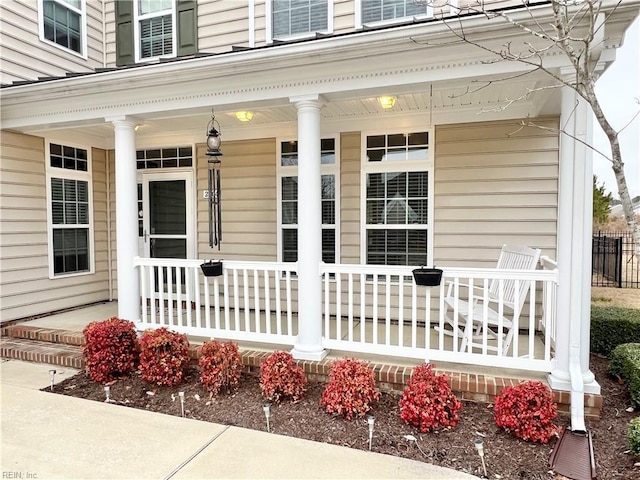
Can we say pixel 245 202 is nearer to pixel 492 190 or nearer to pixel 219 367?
pixel 219 367

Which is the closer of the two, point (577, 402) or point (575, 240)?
point (577, 402)

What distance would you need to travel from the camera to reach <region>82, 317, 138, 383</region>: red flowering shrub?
11.9 ft

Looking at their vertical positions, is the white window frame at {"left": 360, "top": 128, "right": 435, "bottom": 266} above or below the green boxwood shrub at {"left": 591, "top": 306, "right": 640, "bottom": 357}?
above

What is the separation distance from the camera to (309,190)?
3527mm

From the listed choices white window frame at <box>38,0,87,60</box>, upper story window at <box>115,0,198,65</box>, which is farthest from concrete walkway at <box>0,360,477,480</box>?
white window frame at <box>38,0,87,60</box>

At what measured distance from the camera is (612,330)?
404 centimetres

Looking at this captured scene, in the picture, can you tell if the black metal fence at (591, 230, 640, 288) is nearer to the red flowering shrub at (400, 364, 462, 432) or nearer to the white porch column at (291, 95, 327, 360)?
the red flowering shrub at (400, 364, 462, 432)

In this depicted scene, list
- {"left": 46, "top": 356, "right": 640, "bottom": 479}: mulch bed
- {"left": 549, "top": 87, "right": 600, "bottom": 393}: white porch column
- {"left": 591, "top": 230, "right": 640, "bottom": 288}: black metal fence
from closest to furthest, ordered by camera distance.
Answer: {"left": 46, "top": 356, "right": 640, "bottom": 479}: mulch bed → {"left": 549, "top": 87, "right": 600, "bottom": 393}: white porch column → {"left": 591, "top": 230, "right": 640, "bottom": 288}: black metal fence

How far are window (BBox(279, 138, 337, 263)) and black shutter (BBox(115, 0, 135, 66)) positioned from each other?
2802 millimetres

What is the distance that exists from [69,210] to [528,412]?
5.92 metres

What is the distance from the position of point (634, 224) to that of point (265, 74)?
295 cm

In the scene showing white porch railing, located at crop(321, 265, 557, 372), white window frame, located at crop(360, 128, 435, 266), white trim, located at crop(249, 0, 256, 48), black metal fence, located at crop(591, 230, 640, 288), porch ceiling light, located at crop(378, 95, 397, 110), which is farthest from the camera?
black metal fence, located at crop(591, 230, 640, 288)

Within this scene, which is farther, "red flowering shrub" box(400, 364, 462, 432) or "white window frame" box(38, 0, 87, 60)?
"white window frame" box(38, 0, 87, 60)

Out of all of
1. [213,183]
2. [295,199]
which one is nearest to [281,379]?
[213,183]
